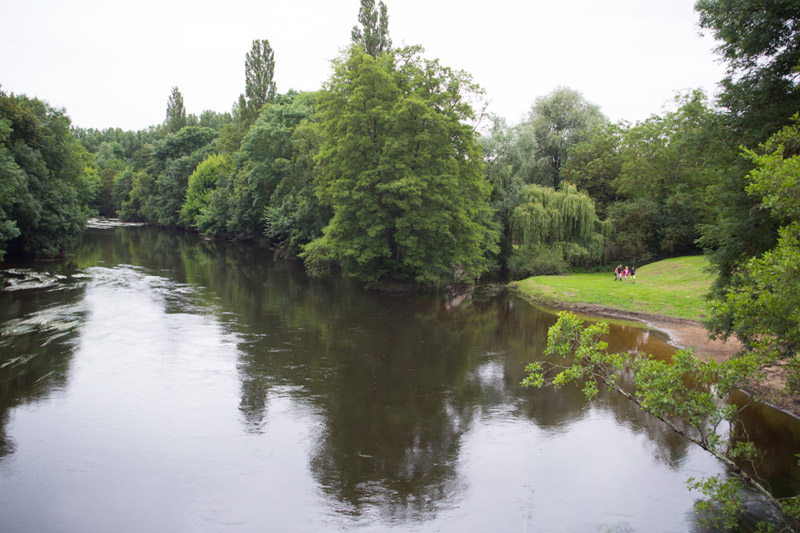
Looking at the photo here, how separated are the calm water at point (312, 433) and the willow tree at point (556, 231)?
50.8ft

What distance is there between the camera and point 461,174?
38062 mm

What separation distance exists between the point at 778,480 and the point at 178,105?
103274 mm

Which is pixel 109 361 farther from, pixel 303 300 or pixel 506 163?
pixel 506 163

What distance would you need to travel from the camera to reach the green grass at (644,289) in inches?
1183

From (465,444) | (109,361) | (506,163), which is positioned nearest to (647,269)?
(506,163)

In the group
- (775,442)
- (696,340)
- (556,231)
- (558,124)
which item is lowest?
(775,442)

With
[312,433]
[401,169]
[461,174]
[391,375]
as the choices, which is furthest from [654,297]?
[312,433]

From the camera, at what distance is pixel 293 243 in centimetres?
5169

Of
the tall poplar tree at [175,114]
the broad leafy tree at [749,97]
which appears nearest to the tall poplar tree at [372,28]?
the broad leafy tree at [749,97]

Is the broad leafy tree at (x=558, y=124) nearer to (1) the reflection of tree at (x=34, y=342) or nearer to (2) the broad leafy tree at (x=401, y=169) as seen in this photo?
(2) the broad leafy tree at (x=401, y=169)

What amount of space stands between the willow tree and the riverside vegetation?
0.11 meters

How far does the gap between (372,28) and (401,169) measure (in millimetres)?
22157

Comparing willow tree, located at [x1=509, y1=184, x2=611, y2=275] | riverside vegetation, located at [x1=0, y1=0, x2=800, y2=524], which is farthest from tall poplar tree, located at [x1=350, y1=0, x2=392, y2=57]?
willow tree, located at [x1=509, y1=184, x2=611, y2=275]

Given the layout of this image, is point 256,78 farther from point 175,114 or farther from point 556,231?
point 556,231
